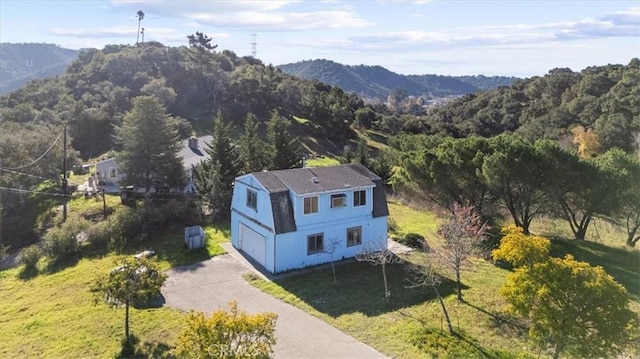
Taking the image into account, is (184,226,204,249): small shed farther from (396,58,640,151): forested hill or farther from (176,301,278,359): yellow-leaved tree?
(396,58,640,151): forested hill

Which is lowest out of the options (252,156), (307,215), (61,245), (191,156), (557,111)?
(61,245)

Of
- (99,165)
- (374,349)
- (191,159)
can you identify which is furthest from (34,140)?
(374,349)

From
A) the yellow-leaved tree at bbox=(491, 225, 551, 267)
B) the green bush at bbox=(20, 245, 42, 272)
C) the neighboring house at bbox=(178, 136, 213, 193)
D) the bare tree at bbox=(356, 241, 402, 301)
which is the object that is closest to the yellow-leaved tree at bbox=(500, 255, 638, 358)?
the yellow-leaved tree at bbox=(491, 225, 551, 267)

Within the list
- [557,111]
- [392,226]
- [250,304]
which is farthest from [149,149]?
[557,111]

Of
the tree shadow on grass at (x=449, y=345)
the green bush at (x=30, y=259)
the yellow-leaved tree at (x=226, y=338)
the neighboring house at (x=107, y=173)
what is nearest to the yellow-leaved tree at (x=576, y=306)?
the tree shadow on grass at (x=449, y=345)

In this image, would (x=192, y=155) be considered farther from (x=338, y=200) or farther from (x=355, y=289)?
(x=355, y=289)

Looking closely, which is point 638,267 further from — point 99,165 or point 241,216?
point 99,165
